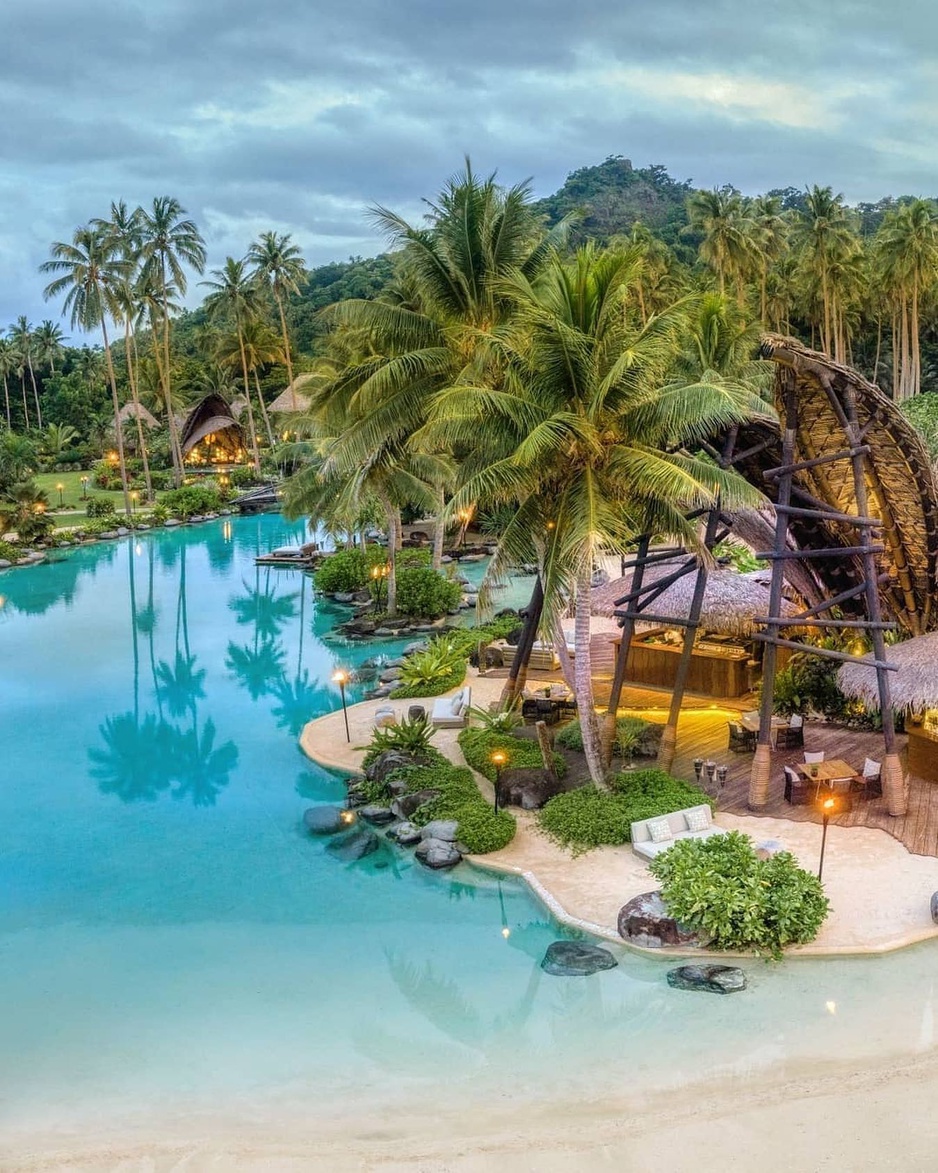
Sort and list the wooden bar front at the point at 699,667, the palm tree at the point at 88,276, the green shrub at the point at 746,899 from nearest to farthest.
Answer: the green shrub at the point at 746,899 < the wooden bar front at the point at 699,667 < the palm tree at the point at 88,276

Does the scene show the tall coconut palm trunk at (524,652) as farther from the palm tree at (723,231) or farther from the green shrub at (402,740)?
the palm tree at (723,231)

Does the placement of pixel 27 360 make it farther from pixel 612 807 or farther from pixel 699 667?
pixel 612 807

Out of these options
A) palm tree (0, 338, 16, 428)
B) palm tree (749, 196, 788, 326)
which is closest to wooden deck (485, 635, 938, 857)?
palm tree (749, 196, 788, 326)

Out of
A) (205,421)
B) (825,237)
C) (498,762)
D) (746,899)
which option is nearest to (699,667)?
(498,762)

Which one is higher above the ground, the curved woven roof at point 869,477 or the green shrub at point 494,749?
the curved woven roof at point 869,477

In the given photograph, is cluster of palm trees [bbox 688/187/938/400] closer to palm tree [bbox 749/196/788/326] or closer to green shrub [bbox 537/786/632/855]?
palm tree [bbox 749/196/788/326]

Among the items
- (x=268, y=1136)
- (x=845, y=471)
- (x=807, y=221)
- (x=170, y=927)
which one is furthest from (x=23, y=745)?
(x=807, y=221)

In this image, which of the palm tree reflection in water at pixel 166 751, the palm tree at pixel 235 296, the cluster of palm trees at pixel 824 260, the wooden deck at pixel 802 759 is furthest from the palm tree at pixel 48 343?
the wooden deck at pixel 802 759
